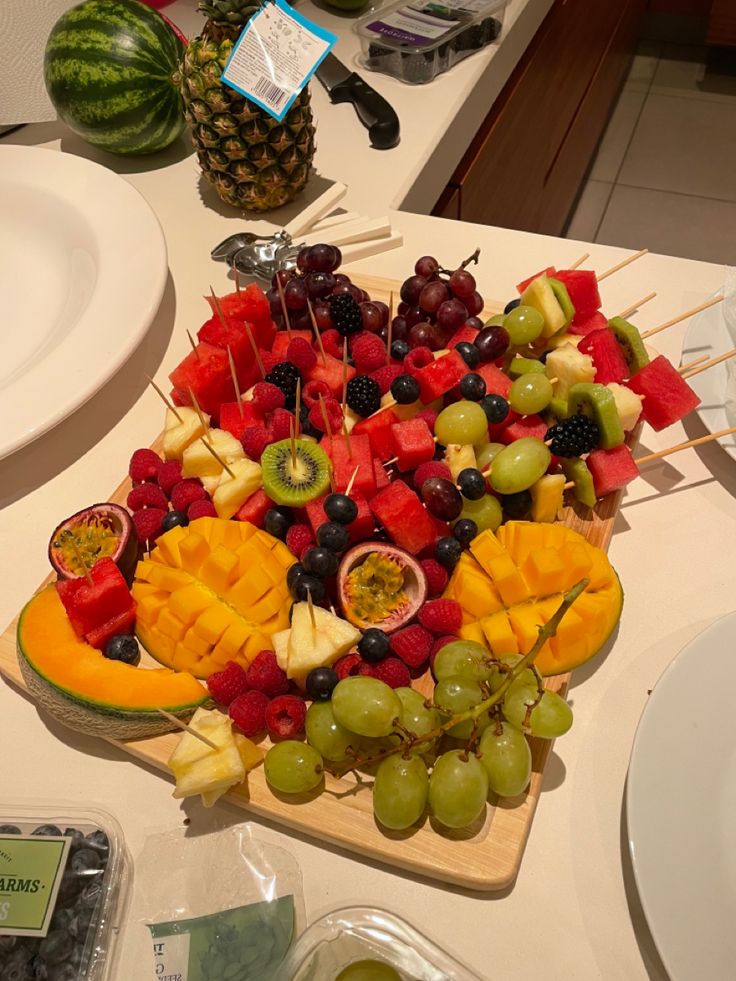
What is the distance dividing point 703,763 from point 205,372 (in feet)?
2.99

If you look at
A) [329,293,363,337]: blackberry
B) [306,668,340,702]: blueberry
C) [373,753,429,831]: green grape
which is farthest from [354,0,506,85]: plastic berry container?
[373,753,429,831]: green grape

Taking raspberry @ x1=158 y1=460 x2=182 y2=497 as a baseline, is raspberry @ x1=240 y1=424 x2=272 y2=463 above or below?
above

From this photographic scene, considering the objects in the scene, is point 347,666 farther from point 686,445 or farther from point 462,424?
point 686,445

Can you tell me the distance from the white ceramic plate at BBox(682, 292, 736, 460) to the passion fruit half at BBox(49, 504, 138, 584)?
926mm

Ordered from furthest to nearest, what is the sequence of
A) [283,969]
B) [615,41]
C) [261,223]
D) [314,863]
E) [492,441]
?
1. [615,41]
2. [261,223]
3. [492,441]
4. [314,863]
5. [283,969]

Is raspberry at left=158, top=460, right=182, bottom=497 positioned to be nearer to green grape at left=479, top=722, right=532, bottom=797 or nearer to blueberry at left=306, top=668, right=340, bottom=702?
blueberry at left=306, top=668, right=340, bottom=702

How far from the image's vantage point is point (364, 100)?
1.80 metres

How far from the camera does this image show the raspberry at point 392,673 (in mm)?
946

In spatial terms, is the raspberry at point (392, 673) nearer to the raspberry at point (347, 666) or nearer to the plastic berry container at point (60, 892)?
the raspberry at point (347, 666)

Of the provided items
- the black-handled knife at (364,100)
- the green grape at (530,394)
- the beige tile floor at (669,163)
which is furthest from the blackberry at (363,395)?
the beige tile floor at (669,163)

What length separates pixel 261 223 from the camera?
1.69 m

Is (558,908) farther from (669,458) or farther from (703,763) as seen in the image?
(669,458)

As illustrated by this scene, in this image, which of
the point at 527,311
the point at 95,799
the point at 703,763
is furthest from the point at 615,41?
the point at 95,799

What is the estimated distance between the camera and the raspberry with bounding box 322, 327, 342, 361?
1.31 metres
